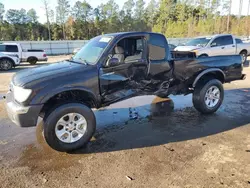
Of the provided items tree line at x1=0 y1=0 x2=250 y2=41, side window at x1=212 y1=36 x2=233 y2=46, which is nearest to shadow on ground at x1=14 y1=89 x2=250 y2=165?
side window at x1=212 y1=36 x2=233 y2=46

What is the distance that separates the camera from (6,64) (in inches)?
590

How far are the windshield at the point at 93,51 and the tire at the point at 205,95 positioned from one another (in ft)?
8.18

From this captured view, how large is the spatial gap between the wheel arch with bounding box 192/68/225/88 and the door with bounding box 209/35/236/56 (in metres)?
6.56

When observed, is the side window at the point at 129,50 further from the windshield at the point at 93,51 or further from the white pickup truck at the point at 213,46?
the white pickup truck at the point at 213,46

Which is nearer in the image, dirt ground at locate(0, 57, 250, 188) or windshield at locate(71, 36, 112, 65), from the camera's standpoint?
dirt ground at locate(0, 57, 250, 188)

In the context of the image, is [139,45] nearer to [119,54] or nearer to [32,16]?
[119,54]

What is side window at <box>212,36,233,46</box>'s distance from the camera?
41.4 feet

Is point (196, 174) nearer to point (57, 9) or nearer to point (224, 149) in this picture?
point (224, 149)

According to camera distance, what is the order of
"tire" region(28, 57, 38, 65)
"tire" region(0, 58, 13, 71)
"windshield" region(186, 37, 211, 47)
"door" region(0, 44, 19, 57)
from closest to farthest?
"windshield" region(186, 37, 211, 47), "tire" region(0, 58, 13, 71), "door" region(0, 44, 19, 57), "tire" region(28, 57, 38, 65)

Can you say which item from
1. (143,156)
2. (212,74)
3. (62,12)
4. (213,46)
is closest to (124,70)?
(143,156)

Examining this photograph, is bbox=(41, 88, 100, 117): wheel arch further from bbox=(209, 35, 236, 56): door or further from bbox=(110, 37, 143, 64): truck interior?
bbox=(209, 35, 236, 56): door

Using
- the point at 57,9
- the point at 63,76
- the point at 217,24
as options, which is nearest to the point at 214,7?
the point at 217,24

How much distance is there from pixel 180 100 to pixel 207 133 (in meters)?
2.55

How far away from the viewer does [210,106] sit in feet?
19.0
